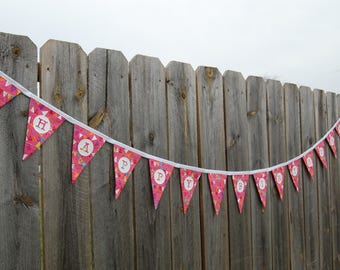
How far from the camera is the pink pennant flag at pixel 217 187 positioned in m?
2.13

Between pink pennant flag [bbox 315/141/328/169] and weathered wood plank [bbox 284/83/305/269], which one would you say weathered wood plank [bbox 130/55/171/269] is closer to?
weathered wood plank [bbox 284/83/305/269]

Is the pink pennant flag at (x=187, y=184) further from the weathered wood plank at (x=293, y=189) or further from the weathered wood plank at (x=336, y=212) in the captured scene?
the weathered wood plank at (x=336, y=212)

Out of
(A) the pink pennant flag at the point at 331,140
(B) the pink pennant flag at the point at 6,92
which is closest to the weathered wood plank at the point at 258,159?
(A) the pink pennant flag at the point at 331,140

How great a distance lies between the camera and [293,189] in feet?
8.92

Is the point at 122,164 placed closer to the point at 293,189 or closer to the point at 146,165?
the point at 146,165

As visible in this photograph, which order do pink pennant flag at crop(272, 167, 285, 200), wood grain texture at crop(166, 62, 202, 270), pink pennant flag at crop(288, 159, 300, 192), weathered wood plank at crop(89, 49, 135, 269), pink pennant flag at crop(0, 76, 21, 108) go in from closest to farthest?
pink pennant flag at crop(0, 76, 21, 108), weathered wood plank at crop(89, 49, 135, 269), wood grain texture at crop(166, 62, 202, 270), pink pennant flag at crop(272, 167, 285, 200), pink pennant flag at crop(288, 159, 300, 192)

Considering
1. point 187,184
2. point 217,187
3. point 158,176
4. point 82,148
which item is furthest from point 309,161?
point 82,148

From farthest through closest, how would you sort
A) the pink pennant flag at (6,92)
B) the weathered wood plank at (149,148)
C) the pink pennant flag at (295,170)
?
the pink pennant flag at (295,170), the weathered wood plank at (149,148), the pink pennant flag at (6,92)

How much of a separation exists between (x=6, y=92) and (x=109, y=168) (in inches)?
24.3

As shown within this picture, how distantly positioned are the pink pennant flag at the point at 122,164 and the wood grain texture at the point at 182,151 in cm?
28

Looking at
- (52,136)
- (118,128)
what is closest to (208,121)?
(118,128)

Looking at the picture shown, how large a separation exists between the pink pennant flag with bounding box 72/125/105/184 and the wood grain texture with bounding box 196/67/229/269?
75 centimetres

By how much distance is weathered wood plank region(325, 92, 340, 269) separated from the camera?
10.2 ft

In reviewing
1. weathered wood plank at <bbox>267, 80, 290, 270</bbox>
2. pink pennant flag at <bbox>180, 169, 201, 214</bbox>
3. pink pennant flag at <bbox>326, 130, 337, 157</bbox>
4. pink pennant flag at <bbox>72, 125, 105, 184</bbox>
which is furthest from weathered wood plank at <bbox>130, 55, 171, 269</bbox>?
pink pennant flag at <bbox>326, 130, 337, 157</bbox>
